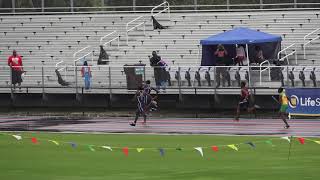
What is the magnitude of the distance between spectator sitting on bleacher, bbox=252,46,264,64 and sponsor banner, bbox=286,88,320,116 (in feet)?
14.6

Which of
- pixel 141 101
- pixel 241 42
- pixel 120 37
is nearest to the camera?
pixel 141 101

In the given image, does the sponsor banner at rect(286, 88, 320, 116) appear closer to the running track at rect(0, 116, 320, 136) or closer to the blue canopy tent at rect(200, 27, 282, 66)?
the running track at rect(0, 116, 320, 136)

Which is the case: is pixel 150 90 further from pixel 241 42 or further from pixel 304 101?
pixel 241 42

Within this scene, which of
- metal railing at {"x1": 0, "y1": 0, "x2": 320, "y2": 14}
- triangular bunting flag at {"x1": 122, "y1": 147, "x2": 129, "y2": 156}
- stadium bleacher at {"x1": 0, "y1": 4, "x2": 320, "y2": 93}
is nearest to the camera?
triangular bunting flag at {"x1": 122, "y1": 147, "x2": 129, "y2": 156}

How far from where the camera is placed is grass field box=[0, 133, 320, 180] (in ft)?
73.5

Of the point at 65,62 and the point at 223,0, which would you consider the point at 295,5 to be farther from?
the point at 65,62

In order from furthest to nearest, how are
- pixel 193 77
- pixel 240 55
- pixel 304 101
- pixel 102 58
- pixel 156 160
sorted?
1. pixel 102 58
2. pixel 240 55
3. pixel 193 77
4. pixel 304 101
5. pixel 156 160

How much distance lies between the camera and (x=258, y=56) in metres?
42.9

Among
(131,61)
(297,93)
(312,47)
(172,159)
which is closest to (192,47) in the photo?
(131,61)

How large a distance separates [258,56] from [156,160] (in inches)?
718

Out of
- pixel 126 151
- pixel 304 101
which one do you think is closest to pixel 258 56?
pixel 304 101

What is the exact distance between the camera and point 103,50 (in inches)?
1869

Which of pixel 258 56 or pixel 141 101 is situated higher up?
pixel 258 56

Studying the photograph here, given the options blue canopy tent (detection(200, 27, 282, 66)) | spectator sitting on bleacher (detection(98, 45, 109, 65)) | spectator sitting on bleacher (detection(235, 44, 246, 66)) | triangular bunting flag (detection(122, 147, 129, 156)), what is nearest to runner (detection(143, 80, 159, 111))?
blue canopy tent (detection(200, 27, 282, 66))
